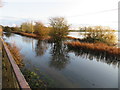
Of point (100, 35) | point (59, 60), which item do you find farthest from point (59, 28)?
point (59, 60)

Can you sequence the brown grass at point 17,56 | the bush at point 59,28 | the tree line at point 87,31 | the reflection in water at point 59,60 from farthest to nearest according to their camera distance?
the bush at point 59,28, the tree line at point 87,31, the reflection in water at point 59,60, the brown grass at point 17,56

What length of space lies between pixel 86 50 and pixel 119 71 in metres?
5.17

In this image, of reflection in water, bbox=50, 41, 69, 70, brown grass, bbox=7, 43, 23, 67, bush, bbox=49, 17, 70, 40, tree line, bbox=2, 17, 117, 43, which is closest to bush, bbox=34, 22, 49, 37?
tree line, bbox=2, 17, 117, 43

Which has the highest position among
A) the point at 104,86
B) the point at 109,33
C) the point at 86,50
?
the point at 109,33

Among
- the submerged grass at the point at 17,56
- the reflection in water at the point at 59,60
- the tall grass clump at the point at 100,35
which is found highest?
the tall grass clump at the point at 100,35

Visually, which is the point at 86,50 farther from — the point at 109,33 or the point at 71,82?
the point at 71,82

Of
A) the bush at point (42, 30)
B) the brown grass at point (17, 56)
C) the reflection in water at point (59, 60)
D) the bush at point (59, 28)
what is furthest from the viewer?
the bush at point (42, 30)

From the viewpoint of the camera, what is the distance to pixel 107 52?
380 inches

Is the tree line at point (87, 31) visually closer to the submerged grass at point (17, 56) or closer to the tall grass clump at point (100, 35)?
the tall grass clump at point (100, 35)

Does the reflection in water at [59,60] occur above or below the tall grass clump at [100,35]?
below

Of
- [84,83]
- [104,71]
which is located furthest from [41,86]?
[104,71]

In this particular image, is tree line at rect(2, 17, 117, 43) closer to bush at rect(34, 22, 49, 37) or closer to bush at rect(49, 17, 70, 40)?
bush at rect(49, 17, 70, 40)

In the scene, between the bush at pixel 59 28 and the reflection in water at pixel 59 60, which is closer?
the reflection in water at pixel 59 60

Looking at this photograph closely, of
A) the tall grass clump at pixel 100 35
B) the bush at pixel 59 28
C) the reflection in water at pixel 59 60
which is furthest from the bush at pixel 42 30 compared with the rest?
the reflection in water at pixel 59 60
